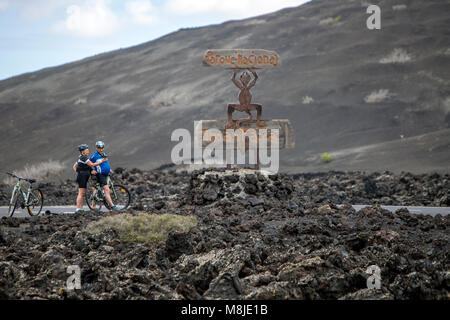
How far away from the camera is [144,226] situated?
29.4 ft

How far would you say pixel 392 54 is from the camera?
143 ft

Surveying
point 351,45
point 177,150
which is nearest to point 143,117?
point 177,150

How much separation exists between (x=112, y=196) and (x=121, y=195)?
327 mm

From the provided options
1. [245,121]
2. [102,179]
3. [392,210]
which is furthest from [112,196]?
[392,210]

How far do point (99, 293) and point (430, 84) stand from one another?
35.9 m

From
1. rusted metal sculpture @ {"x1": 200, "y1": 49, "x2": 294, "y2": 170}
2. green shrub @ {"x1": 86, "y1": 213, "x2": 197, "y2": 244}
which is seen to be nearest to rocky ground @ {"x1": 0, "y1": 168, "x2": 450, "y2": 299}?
green shrub @ {"x1": 86, "y1": 213, "x2": 197, "y2": 244}

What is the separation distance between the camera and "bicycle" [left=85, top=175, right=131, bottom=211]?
13916 millimetres

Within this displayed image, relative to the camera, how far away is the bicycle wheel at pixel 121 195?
1423cm

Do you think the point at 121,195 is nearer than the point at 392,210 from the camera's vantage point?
No

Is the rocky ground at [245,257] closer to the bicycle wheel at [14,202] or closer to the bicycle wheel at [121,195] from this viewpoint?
the bicycle wheel at [121,195]

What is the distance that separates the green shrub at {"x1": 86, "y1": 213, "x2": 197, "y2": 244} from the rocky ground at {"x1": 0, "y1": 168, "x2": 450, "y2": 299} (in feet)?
0.71

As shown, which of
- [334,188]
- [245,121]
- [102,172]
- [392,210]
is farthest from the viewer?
[334,188]

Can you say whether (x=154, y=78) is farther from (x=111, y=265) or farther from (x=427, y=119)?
(x=111, y=265)

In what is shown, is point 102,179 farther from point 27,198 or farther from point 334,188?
point 334,188
